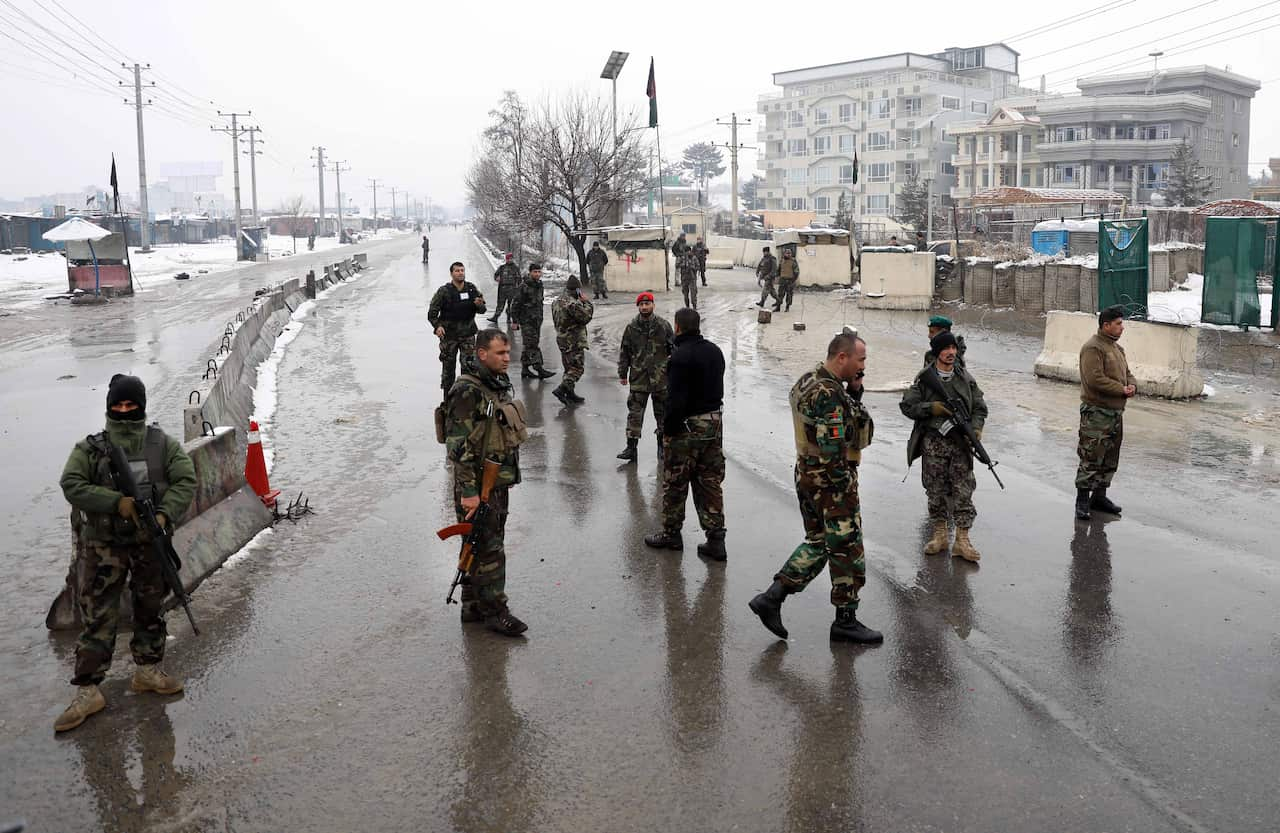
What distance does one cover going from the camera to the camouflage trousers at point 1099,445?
8.11 m

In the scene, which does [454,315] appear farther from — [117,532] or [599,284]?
[599,284]

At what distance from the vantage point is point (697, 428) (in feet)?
23.7

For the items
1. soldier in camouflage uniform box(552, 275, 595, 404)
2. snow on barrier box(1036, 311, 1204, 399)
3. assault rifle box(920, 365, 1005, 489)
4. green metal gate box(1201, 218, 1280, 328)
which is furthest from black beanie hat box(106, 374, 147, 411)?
green metal gate box(1201, 218, 1280, 328)

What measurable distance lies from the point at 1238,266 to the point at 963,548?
1384 centimetres

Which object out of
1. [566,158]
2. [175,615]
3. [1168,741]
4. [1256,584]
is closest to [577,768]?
[1168,741]

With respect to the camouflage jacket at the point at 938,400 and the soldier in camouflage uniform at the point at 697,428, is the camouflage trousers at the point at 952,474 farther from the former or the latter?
the soldier in camouflage uniform at the point at 697,428

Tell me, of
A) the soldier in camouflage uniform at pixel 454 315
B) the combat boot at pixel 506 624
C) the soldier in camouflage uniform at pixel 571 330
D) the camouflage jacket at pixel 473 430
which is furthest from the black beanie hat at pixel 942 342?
the soldier in camouflage uniform at pixel 454 315

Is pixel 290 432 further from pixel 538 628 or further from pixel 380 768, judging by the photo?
pixel 380 768

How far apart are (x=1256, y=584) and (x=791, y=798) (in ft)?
14.1

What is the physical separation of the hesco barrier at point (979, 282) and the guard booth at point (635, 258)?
31.8 ft

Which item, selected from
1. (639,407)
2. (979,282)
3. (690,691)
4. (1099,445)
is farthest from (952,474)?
(979,282)

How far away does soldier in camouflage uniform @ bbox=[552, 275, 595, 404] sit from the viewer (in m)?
13.1

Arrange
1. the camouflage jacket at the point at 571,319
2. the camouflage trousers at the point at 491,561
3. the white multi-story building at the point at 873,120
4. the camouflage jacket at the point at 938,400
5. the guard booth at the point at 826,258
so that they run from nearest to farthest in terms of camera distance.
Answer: the camouflage trousers at the point at 491,561 < the camouflage jacket at the point at 938,400 < the camouflage jacket at the point at 571,319 < the guard booth at the point at 826,258 < the white multi-story building at the point at 873,120

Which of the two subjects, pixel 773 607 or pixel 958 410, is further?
pixel 958 410
